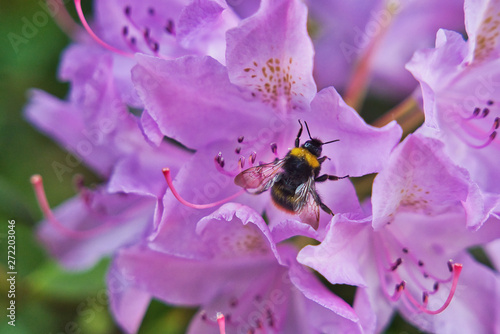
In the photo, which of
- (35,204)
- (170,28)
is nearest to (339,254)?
(170,28)

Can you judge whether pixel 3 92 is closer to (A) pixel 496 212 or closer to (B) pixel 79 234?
(B) pixel 79 234

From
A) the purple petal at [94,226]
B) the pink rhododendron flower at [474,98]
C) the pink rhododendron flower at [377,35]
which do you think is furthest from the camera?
the pink rhododendron flower at [377,35]

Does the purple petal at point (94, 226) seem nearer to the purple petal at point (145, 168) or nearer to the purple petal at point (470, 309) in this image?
the purple petal at point (145, 168)

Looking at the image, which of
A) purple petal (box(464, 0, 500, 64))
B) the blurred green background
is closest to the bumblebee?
purple petal (box(464, 0, 500, 64))

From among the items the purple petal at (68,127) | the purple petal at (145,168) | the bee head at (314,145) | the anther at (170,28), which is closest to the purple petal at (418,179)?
the bee head at (314,145)

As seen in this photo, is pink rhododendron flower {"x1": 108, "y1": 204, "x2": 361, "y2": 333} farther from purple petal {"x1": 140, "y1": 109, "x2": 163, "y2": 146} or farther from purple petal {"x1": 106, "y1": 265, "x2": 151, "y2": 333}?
purple petal {"x1": 140, "y1": 109, "x2": 163, "y2": 146}

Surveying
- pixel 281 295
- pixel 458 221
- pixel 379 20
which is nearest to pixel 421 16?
pixel 379 20

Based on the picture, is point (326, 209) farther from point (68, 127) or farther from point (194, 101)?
point (68, 127)
